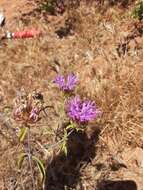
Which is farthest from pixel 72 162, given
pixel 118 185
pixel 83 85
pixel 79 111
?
pixel 79 111

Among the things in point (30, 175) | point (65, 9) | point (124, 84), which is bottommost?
point (30, 175)

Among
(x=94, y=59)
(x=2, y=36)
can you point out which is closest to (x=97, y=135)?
(x=94, y=59)

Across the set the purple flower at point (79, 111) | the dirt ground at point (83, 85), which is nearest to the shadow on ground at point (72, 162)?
the dirt ground at point (83, 85)

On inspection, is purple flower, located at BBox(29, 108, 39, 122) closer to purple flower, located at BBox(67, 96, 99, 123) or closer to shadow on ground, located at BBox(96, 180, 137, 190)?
purple flower, located at BBox(67, 96, 99, 123)

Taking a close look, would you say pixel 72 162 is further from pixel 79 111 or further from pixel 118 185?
pixel 79 111

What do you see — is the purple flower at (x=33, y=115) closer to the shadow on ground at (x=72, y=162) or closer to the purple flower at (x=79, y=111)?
the purple flower at (x=79, y=111)

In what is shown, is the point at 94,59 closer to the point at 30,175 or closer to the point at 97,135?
the point at 97,135

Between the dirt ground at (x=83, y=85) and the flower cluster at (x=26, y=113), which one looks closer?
the flower cluster at (x=26, y=113)

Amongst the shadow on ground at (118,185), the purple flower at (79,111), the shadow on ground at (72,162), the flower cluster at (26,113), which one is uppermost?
the flower cluster at (26,113)
